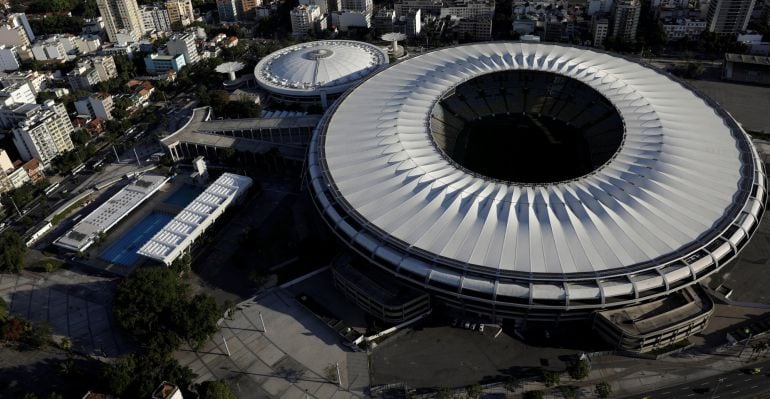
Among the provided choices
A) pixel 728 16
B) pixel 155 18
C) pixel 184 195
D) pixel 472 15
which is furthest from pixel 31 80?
pixel 728 16

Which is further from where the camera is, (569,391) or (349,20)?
(349,20)

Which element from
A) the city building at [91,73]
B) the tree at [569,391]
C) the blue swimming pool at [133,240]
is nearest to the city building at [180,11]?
the city building at [91,73]

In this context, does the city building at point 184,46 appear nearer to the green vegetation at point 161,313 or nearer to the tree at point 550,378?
the green vegetation at point 161,313

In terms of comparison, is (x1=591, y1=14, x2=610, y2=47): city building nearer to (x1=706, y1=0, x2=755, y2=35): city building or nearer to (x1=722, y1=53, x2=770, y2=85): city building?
(x1=706, y1=0, x2=755, y2=35): city building

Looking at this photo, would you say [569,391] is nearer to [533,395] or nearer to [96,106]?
[533,395]

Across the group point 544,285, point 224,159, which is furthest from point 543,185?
point 224,159
